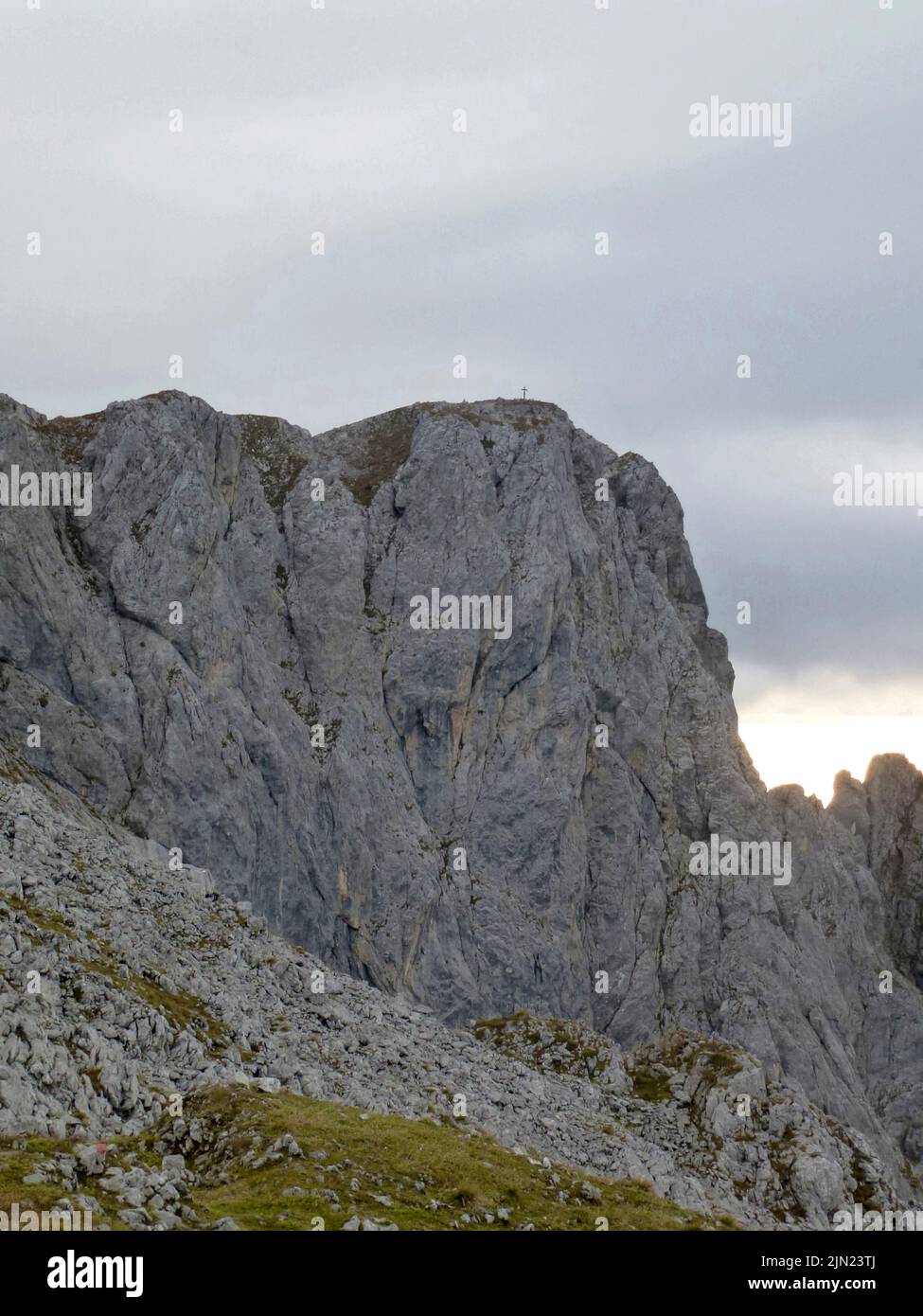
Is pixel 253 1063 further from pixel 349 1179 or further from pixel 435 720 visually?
pixel 435 720

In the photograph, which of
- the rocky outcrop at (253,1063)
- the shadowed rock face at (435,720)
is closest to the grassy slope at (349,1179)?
the rocky outcrop at (253,1063)

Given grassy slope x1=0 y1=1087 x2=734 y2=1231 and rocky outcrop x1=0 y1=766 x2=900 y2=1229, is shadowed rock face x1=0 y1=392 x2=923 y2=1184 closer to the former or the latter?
rocky outcrop x1=0 y1=766 x2=900 y2=1229

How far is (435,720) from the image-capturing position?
130 metres

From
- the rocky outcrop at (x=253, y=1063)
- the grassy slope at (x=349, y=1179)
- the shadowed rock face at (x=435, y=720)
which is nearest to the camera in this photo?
the grassy slope at (x=349, y=1179)

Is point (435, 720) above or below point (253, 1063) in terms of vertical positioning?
above

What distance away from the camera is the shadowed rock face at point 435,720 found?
328 ft

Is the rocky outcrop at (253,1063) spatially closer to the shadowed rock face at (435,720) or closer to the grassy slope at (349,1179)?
the grassy slope at (349,1179)

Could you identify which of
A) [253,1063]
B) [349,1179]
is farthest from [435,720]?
[349,1179]

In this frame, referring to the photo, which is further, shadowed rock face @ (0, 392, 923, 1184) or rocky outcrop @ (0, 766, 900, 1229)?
shadowed rock face @ (0, 392, 923, 1184)

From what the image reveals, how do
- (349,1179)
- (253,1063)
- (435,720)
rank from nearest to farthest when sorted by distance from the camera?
1. (349,1179)
2. (253,1063)
3. (435,720)

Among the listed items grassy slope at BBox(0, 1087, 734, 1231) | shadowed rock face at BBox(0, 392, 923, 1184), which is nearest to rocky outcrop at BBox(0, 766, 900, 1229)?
grassy slope at BBox(0, 1087, 734, 1231)

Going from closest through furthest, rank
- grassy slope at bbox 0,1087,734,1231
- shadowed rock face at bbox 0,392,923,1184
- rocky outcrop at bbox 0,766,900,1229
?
grassy slope at bbox 0,1087,734,1231 → rocky outcrop at bbox 0,766,900,1229 → shadowed rock face at bbox 0,392,923,1184

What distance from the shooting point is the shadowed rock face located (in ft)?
328

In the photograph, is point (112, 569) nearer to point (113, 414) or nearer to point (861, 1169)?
point (113, 414)
